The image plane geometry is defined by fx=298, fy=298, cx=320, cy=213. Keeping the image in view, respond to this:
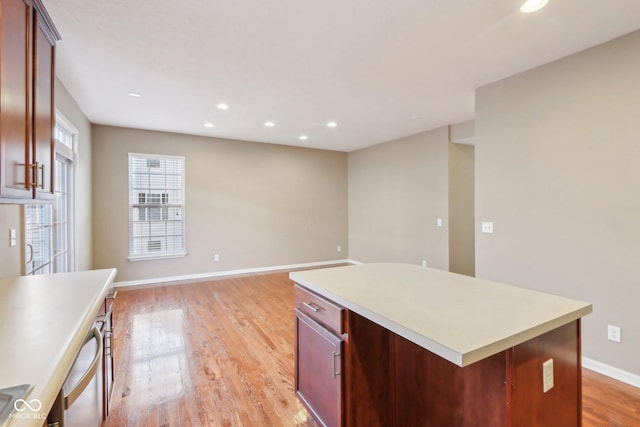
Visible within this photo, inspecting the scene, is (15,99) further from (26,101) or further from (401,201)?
(401,201)

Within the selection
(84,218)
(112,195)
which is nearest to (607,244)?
(84,218)

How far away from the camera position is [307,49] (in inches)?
98.4

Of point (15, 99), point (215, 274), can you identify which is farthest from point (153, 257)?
point (15, 99)

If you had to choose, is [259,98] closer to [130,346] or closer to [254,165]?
[254,165]

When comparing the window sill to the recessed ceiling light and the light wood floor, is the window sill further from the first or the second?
the recessed ceiling light

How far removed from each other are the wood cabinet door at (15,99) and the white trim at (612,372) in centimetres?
410

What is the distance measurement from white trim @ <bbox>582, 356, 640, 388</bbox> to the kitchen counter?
350cm

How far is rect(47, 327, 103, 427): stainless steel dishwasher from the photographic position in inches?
32.8

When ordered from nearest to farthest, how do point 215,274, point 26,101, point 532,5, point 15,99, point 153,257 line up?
point 15,99, point 26,101, point 532,5, point 153,257, point 215,274

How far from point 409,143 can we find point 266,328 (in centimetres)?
409

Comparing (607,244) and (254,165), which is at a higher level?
(254,165)

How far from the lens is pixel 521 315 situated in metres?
1.17

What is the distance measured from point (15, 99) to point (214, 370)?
222 cm

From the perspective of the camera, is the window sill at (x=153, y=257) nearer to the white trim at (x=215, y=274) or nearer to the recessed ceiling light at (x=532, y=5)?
the white trim at (x=215, y=274)
